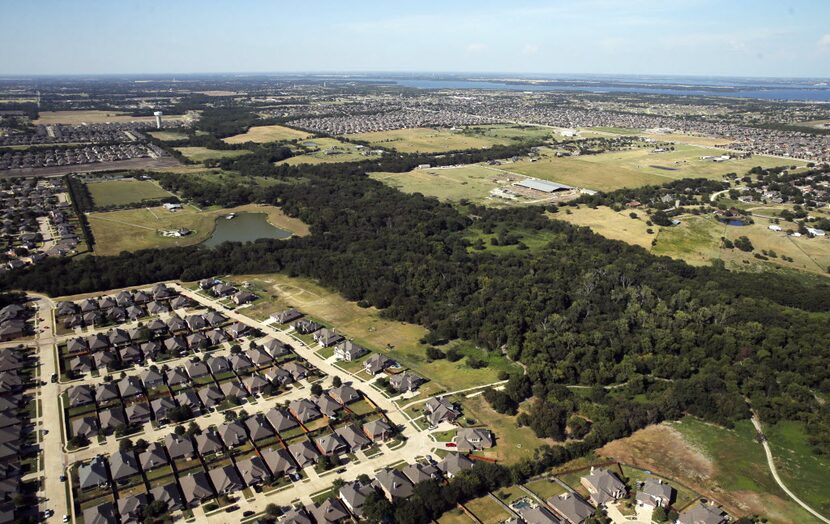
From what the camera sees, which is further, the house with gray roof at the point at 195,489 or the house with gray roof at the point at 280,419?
the house with gray roof at the point at 280,419

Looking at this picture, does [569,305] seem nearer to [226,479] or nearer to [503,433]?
[503,433]

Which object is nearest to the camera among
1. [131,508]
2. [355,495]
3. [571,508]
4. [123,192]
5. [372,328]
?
[131,508]

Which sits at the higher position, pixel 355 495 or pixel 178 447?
pixel 355 495

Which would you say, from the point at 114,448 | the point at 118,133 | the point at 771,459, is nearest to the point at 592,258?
the point at 771,459

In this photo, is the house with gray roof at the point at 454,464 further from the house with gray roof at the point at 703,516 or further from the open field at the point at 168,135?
the open field at the point at 168,135

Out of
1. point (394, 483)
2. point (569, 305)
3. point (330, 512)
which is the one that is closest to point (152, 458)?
point (330, 512)

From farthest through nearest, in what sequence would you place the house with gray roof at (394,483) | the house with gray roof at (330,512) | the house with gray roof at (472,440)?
1. the house with gray roof at (472,440)
2. the house with gray roof at (394,483)
3. the house with gray roof at (330,512)

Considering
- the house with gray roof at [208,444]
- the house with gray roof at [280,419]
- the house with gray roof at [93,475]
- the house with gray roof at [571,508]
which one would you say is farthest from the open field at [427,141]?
the house with gray roof at [571,508]
